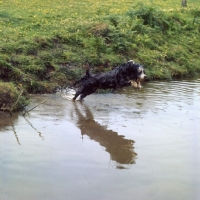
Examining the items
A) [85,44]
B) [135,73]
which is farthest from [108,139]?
[85,44]

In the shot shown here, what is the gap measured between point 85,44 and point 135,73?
4253 mm

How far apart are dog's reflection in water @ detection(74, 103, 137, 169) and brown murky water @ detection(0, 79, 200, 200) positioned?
0.02 m

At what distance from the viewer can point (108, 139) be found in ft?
25.6

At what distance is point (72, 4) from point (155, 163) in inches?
767

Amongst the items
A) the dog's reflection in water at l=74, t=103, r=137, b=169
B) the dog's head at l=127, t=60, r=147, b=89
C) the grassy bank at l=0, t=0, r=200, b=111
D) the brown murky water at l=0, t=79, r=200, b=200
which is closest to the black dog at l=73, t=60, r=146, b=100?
the dog's head at l=127, t=60, r=147, b=89

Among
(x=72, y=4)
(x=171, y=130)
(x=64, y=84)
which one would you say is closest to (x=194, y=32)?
(x=72, y=4)

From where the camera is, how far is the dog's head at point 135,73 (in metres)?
10.1

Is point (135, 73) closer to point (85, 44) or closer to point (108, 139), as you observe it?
point (108, 139)

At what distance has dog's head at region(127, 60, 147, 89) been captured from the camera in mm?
10133

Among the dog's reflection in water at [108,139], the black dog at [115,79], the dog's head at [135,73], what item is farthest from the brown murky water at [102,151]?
the dog's head at [135,73]

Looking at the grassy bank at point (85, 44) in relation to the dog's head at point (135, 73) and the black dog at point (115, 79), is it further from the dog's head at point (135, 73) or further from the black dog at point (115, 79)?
the dog's head at point (135, 73)

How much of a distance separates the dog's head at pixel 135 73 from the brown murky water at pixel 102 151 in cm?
63

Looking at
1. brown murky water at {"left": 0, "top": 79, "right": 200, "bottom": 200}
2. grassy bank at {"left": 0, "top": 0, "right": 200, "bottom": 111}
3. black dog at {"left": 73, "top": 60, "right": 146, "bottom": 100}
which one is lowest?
brown murky water at {"left": 0, "top": 79, "right": 200, "bottom": 200}

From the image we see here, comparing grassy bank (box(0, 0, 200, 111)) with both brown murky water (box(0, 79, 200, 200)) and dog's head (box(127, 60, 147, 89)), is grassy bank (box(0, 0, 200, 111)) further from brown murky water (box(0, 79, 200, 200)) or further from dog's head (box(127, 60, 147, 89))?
dog's head (box(127, 60, 147, 89))
